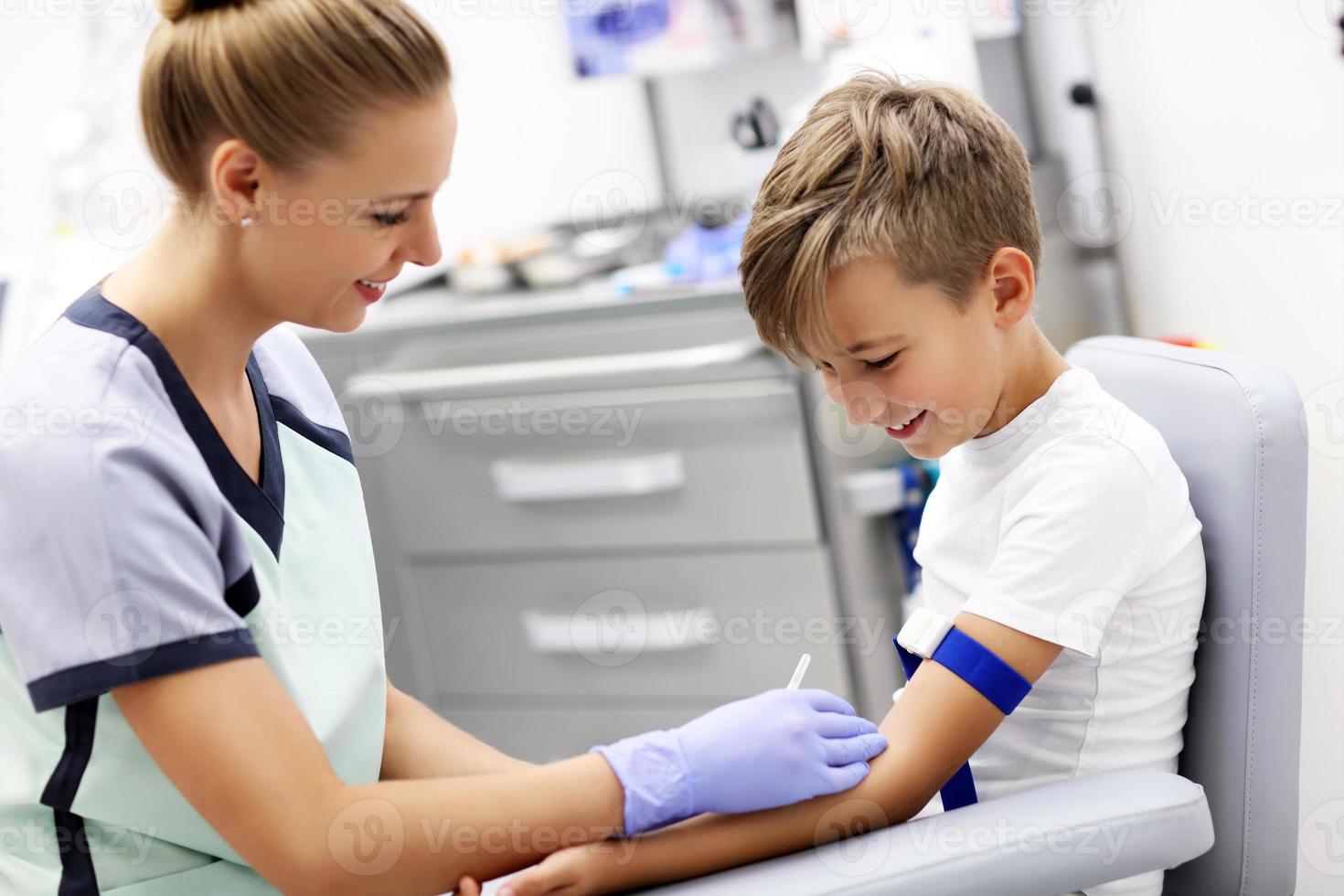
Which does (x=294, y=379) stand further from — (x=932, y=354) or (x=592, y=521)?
(x=592, y=521)

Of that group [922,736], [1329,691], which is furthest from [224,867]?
[1329,691]

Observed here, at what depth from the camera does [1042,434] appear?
3.39ft

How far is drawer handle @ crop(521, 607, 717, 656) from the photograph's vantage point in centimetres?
212

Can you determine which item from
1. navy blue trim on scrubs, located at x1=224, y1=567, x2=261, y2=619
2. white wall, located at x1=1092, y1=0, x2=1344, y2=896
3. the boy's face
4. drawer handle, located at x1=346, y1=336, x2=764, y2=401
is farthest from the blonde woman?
drawer handle, located at x1=346, y1=336, x2=764, y2=401

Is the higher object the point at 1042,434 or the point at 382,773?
the point at 1042,434

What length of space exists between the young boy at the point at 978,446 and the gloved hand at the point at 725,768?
0.07 ft

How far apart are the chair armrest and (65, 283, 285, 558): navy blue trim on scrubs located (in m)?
0.42

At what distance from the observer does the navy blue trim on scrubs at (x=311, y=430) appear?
1.14m

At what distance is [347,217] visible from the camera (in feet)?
3.02

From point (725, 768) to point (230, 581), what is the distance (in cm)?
38

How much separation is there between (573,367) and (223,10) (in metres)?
1.21

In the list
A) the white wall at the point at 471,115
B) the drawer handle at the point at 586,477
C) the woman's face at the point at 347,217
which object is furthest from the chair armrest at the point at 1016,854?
the white wall at the point at 471,115

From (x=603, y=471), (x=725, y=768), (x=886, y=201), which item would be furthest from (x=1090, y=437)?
(x=603, y=471)

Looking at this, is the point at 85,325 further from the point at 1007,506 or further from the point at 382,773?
the point at 1007,506
